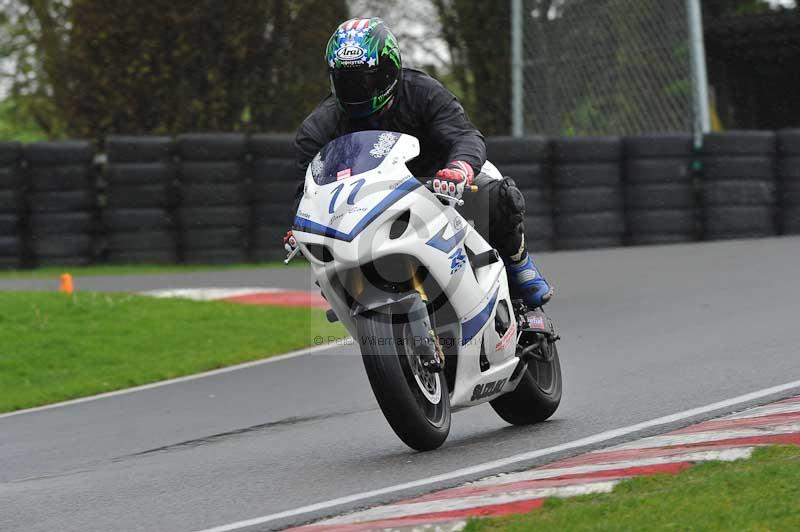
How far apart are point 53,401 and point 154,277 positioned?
24.0ft

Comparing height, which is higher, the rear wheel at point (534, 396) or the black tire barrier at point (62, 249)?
the rear wheel at point (534, 396)

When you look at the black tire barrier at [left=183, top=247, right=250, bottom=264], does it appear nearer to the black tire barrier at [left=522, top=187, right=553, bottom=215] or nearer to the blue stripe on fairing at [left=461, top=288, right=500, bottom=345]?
the black tire barrier at [left=522, top=187, right=553, bottom=215]

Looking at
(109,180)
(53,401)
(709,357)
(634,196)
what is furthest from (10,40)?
(709,357)

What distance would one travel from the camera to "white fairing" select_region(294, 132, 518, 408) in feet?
17.9

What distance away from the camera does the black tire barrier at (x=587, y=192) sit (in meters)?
17.9

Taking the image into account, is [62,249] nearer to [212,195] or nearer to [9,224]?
[9,224]

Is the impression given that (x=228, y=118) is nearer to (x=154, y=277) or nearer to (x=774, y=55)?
(x=154, y=277)

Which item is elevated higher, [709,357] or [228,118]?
[228,118]

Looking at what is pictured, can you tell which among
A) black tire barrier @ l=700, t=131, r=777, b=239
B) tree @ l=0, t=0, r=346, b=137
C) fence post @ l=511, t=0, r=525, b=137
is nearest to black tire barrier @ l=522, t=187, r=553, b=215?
black tire barrier @ l=700, t=131, r=777, b=239

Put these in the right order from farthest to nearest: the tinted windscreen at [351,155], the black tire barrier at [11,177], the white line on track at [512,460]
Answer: the black tire barrier at [11,177]
the tinted windscreen at [351,155]
the white line on track at [512,460]

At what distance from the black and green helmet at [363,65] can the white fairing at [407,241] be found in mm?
252

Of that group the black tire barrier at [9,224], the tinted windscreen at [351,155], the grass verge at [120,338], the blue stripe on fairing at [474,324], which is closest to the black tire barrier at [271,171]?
the black tire barrier at [9,224]

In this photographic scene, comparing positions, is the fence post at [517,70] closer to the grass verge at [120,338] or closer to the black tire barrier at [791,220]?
the black tire barrier at [791,220]

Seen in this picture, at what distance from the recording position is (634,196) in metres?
17.9
